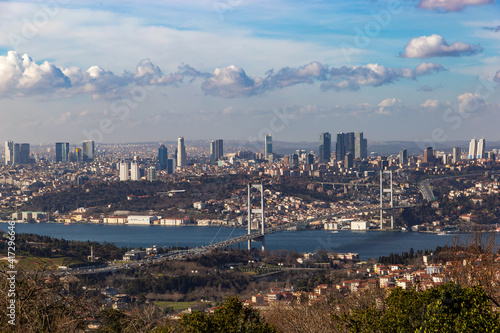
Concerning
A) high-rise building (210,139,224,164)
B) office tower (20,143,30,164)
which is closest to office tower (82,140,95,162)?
office tower (20,143,30,164)

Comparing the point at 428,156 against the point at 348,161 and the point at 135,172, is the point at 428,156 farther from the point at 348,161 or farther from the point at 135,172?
the point at 135,172

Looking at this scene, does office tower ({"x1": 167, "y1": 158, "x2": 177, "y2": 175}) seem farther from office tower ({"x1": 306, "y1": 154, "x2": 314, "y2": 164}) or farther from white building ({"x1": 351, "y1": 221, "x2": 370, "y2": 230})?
white building ({"x1": 351, "y1": 221, "x2": 370, "y2": 230})

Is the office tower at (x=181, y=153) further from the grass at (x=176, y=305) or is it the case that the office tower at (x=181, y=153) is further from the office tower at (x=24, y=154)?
the grass at (x=176, y=305)

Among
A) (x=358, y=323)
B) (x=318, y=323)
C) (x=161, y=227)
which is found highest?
(x=358, y=323)

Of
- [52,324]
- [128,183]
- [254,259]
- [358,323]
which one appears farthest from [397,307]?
[128,183]

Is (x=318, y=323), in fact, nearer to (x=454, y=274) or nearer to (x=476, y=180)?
(x=454, y=274)

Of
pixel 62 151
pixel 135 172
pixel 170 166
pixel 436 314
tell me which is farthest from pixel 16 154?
pixel 436 314

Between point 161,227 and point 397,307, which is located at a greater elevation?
point 397,307

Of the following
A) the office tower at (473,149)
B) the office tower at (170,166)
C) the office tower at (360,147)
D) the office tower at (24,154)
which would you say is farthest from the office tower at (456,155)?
the office tower at (24,154)
